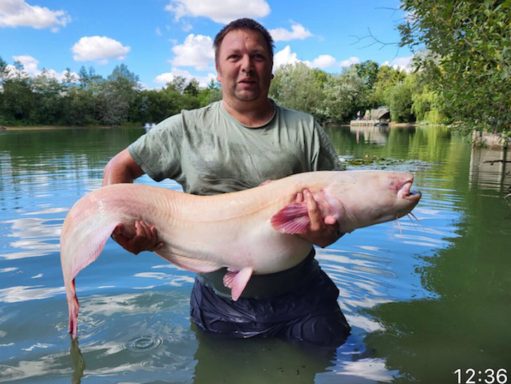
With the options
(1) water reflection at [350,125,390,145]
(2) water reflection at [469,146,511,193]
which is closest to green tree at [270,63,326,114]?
(1) water reflection at [350,125,390,145]

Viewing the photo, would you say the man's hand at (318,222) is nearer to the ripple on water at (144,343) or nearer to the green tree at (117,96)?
the ripple on water at (144,343)

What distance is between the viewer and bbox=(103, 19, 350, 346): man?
272 cm

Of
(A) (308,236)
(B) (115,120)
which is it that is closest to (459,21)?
(A) (308,236)

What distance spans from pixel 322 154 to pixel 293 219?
0.72 meters

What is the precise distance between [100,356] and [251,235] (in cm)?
167

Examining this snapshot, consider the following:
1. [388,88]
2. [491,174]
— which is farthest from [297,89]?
[491,174]

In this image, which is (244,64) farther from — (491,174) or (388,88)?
(388,88)

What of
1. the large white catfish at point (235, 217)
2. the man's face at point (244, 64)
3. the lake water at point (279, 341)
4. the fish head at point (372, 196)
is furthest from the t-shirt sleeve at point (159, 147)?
the lake water at point (279, 341)

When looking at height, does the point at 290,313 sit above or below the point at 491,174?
below

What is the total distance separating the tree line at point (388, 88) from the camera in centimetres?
573

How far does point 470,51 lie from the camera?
5.82 metres

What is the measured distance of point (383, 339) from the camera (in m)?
3.54

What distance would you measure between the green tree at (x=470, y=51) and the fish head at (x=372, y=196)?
123 inches

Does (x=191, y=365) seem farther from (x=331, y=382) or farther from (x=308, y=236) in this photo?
(x=308, y=236)
